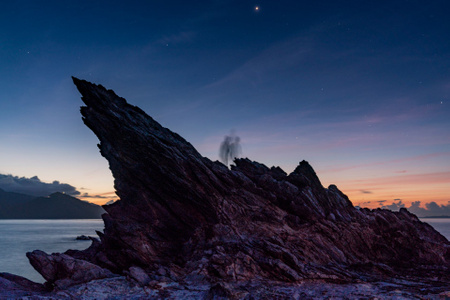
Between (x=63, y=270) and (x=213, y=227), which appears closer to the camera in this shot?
(x=63, y=270)

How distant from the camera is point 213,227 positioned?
33.6 m

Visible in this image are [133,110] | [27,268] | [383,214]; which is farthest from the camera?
[27,268]

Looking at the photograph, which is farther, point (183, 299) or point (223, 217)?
point (223, 217)

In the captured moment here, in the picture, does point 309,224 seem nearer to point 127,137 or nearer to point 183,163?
point 183,163

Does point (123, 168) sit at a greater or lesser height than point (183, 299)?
greater

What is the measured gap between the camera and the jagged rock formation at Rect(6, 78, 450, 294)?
2858 centimetres

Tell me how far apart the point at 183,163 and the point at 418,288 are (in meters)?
29.5

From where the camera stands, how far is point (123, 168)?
3844 centimetres

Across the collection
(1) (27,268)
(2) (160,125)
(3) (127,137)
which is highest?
(2) (160,125)

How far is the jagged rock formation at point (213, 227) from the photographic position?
2858 cm

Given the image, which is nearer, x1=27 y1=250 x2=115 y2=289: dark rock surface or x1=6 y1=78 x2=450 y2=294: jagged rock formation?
x1=27 y1=250 x2=115 y2=289: dark rock surface

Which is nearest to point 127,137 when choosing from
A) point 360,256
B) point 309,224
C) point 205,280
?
point 205,280

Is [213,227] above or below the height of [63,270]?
above

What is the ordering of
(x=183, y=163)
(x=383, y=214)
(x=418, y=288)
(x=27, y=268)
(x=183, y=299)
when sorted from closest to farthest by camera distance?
(x=183, y=299)
(x=418, y=288)
(x=183, y=163)
(x=383, y=214)
(x=27, y=268)
